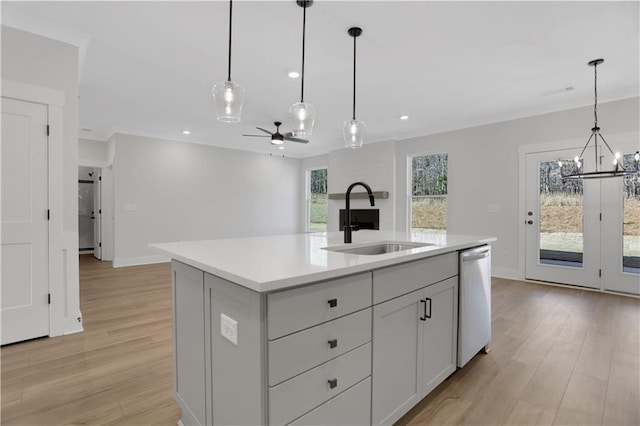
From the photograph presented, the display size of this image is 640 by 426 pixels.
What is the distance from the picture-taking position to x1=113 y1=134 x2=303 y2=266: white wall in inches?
237

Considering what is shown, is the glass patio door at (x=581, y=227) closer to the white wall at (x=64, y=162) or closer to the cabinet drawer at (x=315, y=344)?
the cabinet drawer at (x=315, y=344)

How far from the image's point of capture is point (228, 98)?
2.01 metres

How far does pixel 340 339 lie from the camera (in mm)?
1261

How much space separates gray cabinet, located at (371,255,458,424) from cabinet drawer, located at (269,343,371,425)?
0.11 m

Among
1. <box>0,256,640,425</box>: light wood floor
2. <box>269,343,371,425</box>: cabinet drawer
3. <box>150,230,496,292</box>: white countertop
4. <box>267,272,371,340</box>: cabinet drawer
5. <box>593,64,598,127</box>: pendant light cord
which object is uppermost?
<box>593,64,598,127</box>: pendant light cord

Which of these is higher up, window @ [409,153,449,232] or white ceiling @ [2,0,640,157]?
white ceiling @ [2,0,640,157]

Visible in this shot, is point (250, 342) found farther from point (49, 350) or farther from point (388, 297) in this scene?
point (49, 350)

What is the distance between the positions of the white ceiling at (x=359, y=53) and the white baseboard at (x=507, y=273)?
247cm

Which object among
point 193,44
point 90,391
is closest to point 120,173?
point 193,44

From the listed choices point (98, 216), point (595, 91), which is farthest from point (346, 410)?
point (98, 216)

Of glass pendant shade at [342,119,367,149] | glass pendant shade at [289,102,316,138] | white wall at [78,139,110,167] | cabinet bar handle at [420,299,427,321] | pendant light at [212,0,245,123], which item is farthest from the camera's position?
white wall at [78,139,110,167]

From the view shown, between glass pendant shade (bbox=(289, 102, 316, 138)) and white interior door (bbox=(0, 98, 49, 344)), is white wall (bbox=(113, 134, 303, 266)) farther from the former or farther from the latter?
glass pendant shade (bbox=(289, 102, 316, 138))

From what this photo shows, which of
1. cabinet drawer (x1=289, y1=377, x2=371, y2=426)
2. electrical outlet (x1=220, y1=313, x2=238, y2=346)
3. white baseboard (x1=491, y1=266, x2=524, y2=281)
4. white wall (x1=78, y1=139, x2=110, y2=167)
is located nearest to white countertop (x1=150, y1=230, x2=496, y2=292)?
electrical outlet (x1=220, y1=313, x2=238, y2=346)

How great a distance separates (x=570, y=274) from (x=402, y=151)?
349cm
